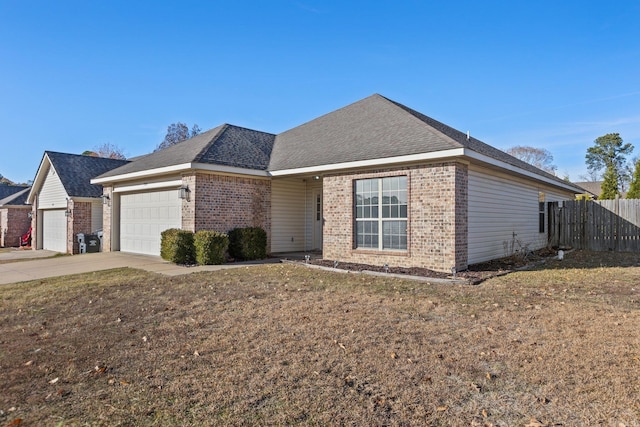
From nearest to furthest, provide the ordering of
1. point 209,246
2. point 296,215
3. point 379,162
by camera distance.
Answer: point 379,162, point 209,246, point 296,215

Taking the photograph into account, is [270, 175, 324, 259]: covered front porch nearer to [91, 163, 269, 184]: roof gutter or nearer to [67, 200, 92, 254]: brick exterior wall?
[91, 163, 269, 184]: roof gutter

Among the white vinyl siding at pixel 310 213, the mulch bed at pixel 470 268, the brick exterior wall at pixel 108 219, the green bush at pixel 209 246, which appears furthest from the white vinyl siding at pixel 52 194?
the mulch bed at pixel 470 268

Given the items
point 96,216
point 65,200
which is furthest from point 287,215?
point 65,200

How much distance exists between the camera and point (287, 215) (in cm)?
1482

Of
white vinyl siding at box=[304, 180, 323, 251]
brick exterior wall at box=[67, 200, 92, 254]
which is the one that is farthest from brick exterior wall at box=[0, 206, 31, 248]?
white vinyl siding at box=[304, 180, 323, 251]

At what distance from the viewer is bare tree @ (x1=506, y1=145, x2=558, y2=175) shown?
173 feet

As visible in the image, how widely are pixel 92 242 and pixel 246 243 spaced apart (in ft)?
30.6

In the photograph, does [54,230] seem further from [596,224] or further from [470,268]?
[596,224]

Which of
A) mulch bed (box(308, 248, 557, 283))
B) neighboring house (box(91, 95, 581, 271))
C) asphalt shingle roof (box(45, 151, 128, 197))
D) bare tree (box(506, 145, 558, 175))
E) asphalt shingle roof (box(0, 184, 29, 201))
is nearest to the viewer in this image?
mulch bed (box(308, 248, 557, 283))

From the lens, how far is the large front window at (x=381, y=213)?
1026 cm

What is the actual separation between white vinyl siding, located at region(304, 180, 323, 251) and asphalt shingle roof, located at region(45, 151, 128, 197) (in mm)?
10925

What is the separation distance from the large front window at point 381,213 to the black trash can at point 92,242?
1302cm

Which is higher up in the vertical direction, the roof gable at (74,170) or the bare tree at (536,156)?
the bare tree at (536,156)

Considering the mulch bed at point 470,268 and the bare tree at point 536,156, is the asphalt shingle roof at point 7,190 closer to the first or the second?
the mulch bed at point 470,268
